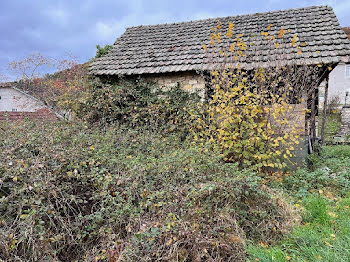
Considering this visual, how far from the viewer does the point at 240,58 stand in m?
7.31

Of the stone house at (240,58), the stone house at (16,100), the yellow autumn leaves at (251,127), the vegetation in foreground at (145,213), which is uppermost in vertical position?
the stone house at (240,58)

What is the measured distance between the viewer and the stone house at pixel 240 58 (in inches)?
271

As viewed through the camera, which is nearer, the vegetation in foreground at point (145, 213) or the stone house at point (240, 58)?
the vegetation in foreground at point (145, 213)

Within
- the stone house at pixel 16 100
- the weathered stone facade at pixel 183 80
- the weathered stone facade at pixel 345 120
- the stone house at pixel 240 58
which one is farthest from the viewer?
the weathered stone facade at pixel 345 120

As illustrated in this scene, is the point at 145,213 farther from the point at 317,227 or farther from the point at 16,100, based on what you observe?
the point at 16,100

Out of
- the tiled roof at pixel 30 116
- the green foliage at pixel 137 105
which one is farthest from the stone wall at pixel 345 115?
the tiled roof at pixel 30 116

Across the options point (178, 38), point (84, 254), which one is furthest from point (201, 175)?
point (178, 38)

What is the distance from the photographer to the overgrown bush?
2697mm

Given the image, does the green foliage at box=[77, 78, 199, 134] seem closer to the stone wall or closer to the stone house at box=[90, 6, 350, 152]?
the stone house at box=[90, 6, 350, 152]

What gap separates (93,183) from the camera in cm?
347

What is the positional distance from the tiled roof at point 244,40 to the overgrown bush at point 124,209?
14.7ft

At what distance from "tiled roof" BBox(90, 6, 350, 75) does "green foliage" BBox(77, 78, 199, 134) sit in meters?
0.51

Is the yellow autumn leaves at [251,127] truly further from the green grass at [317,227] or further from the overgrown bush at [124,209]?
the overgrown bush at [124,209]

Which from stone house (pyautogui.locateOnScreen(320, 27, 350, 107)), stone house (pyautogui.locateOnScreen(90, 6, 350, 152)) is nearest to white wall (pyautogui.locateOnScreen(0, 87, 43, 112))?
stone house (pyautogui.locateOnScreen(90, 6, 350, 152))
